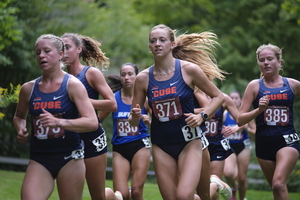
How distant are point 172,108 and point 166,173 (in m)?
0.71

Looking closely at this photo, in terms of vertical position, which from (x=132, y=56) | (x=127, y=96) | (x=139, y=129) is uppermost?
(x=132, y=56)

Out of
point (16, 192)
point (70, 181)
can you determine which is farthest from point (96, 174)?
point (16, 192)

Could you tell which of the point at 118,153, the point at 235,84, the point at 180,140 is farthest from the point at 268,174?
the point at 235,84

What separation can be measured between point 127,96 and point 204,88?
103 inches

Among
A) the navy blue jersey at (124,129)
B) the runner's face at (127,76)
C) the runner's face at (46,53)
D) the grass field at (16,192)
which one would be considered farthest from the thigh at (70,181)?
the grass field at (16,192)

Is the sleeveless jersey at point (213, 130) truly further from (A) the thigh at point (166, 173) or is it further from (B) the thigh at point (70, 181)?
(B) the thigh at point (70, 181)

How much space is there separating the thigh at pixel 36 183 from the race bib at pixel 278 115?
314 cm

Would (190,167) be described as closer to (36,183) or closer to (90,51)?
(36,183)

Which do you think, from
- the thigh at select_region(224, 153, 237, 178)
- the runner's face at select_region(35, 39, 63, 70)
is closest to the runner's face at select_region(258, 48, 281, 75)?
the runner's face at select_region(35, 39, 63, 70)

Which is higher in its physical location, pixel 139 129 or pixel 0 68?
pixel 0 68

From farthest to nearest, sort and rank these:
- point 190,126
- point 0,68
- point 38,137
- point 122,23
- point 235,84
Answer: point 122,23
point 235,84
point 0,68
point 190,126
point 38,137

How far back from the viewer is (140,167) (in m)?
7.60

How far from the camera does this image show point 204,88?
5891 millimetres

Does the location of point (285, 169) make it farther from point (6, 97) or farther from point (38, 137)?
point (6, 97)
